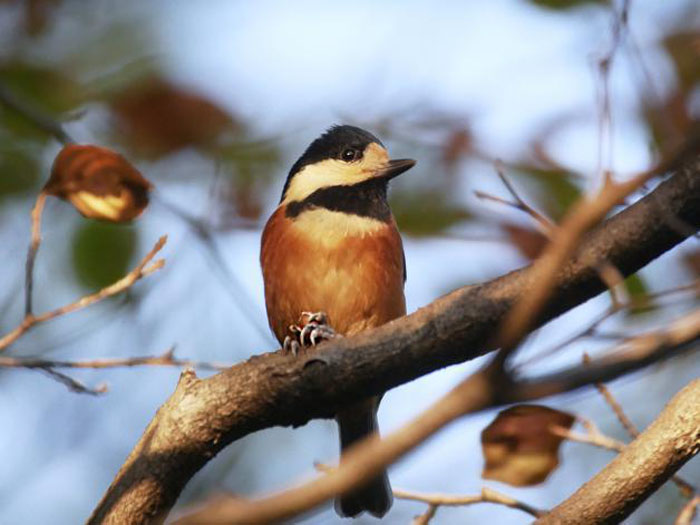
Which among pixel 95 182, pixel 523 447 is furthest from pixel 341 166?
pixel 523 447

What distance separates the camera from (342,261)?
5.81 metres

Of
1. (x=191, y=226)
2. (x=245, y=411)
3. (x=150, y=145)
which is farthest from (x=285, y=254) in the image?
(x=245, y=411)

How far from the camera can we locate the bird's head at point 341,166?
251 inches

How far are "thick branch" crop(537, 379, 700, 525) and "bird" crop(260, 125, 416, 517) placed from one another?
5.93ft

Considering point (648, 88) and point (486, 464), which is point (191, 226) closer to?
point (486, 464)

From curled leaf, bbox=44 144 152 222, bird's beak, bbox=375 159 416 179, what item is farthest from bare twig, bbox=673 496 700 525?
bird's beak, bbox=375 159 416 179

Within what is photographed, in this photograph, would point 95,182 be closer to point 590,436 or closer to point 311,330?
point 311,330

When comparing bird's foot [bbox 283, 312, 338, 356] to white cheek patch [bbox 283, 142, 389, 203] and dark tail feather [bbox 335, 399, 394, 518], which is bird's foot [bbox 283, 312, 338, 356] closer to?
dark tail feather [bbox 335, 399, 394, 518]

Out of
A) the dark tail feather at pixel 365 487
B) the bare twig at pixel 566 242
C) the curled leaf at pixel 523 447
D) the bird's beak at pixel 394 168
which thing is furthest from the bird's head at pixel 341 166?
the bare twig at pixel 566 242

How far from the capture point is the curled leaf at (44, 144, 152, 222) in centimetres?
445

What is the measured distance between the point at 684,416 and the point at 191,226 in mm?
3198

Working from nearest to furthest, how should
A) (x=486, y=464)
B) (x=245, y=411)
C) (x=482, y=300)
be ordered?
(x=482, y=300) < (x=245, y=411) < (x=486, y=464)

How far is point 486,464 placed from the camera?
14.5ft

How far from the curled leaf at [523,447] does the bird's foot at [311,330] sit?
111cm
